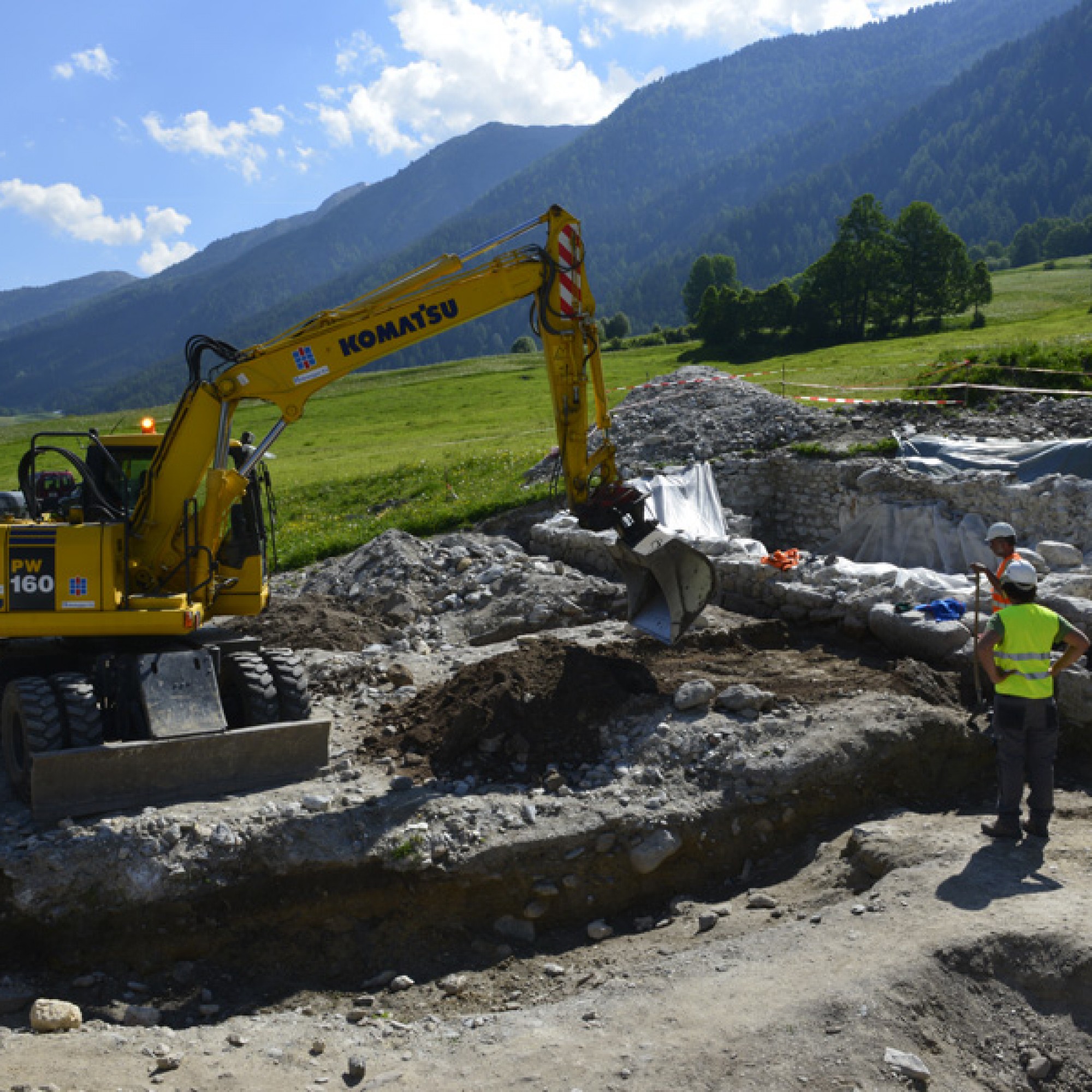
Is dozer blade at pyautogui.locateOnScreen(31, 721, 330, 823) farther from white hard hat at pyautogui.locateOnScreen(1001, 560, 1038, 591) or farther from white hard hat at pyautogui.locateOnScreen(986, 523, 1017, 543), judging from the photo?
white hard hat at pyautogui.locateOnScreen(986, 523, 1017, 543)

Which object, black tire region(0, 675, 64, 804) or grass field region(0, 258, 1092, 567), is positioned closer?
black tire region(0, 675, 64, 804)

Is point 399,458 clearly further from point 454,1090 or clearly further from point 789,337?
point 789,337

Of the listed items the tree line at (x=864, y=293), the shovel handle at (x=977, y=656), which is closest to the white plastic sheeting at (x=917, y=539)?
the shovel handle at (x=977, y=656)

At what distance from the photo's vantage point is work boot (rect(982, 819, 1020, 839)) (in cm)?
683

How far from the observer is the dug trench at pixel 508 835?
6793 mm

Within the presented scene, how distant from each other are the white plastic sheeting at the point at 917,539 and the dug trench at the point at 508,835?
5.49 meters

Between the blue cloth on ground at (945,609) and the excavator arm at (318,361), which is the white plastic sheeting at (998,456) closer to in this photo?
the blue cloth on ground at (945,609)

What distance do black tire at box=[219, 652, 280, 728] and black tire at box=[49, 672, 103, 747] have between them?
3.36ft

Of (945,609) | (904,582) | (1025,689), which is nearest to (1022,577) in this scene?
(1025,689)

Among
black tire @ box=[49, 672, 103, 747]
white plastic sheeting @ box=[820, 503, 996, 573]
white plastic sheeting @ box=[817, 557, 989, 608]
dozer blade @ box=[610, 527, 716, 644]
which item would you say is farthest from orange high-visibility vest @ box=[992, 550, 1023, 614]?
black tire @ box=[49, 672, 103, 747]

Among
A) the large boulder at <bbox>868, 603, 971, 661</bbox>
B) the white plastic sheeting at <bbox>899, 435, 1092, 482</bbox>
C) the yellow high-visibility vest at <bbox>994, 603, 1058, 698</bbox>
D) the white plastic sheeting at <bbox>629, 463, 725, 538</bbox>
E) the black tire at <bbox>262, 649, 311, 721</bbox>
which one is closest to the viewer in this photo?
the yellow high-visibility vest at <bbox>994, 603, 1058, 698</bbox>

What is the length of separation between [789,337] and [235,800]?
48124mm

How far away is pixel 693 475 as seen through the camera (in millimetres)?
16594

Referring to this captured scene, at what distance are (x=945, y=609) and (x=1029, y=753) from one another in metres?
3.48
